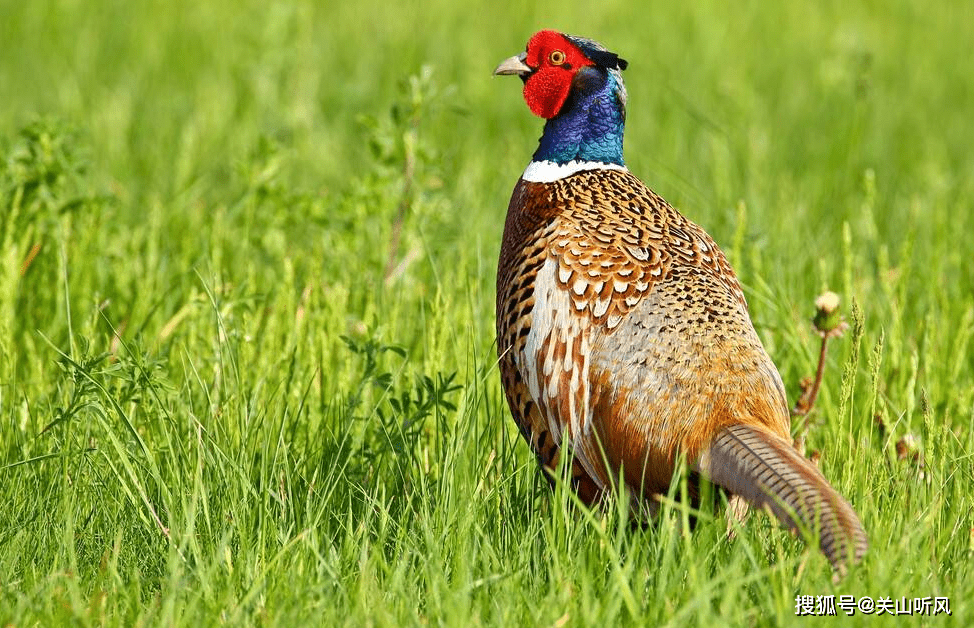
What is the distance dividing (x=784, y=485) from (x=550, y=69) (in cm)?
147

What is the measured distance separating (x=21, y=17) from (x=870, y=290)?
245 inches

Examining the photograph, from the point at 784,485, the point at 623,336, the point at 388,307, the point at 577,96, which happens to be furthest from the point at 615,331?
the point at 388,307

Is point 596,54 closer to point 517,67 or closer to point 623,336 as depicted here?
point 517,67

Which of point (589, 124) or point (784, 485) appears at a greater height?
point (589, 124)

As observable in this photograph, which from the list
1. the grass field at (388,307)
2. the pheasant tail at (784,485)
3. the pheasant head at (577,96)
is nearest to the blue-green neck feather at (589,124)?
the pheasant head at (577,96)

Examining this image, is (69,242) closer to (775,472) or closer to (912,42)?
(775,472)

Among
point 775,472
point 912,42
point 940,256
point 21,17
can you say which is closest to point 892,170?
point 940,256

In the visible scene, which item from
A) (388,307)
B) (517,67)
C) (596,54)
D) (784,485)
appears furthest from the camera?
(388,307)

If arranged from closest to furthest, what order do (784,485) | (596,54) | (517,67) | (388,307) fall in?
1. (784,485)
2. (596,54)
3. (517,67)
4. (388,307)

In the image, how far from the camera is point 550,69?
11.8 feet

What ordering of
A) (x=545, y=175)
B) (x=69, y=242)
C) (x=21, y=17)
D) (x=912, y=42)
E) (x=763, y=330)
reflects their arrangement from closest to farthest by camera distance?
(x=545, y=175)
(x=763, y=330)
(x=69, y=242)
(x=21, y=17)
(x=912, y=42)

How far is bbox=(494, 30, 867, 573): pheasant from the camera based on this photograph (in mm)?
2924

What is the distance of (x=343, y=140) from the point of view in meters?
7.28

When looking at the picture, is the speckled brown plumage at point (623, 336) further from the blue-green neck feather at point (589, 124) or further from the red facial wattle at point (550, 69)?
the red facial wattle at point (550, 69)
